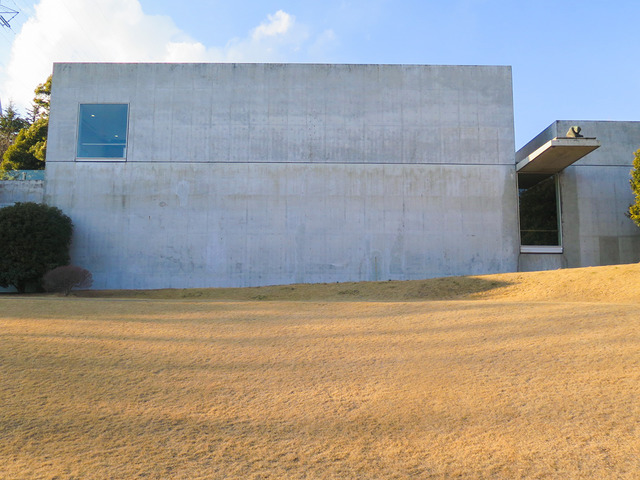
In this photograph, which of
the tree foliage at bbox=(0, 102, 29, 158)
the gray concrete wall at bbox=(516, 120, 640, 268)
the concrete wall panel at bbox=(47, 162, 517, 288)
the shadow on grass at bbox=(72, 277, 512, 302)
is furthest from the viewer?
the tree foliage at bbox=(0, 102, 29, 158)

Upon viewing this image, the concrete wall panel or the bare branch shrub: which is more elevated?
the concrete wall panel

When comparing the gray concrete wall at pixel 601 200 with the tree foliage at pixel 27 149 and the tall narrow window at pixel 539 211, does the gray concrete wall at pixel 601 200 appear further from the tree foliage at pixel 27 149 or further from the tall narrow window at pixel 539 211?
the tree foliage at pixel 27 149

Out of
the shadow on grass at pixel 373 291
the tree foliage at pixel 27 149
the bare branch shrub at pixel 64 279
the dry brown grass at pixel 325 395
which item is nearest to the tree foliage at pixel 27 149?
the tree foliage at pixel 27 149

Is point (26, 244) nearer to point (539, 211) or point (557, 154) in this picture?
point (557, 154)

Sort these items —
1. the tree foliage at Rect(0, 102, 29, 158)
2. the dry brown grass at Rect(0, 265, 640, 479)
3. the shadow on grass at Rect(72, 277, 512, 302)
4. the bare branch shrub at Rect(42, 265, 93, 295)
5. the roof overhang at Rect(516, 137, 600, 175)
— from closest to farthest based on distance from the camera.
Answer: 1. the dry brown grass at Rect(0, 265, 640, 479)
2. the shadow on grass at Rect(72, 277, 512, 302)
3. the roof overhang at Rect(516, 137, 600, 175)
4. the bare branch shrub at Rect(42, 265, 93, 295)
5. the tree foliage at Rect(0, 102, 29, 158)

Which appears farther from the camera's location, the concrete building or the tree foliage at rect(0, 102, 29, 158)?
the tree foliage at rect(0, 102, 29, 158)

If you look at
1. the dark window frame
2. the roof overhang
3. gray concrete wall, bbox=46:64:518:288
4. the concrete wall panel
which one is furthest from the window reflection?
the dark window frame

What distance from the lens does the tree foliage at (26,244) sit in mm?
17406

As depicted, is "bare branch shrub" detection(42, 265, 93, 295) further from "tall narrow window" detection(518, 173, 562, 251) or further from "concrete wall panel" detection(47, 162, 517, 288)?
"tall narrow window" detection(518, 173, 562, 251)

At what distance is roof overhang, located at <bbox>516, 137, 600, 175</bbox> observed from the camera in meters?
16.5

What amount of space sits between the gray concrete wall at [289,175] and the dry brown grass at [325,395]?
10054mm

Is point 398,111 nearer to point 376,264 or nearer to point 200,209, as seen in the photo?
point 376,264

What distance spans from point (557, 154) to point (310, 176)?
9312 mm

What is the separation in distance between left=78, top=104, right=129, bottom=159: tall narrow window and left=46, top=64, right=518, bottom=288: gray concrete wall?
39cm
